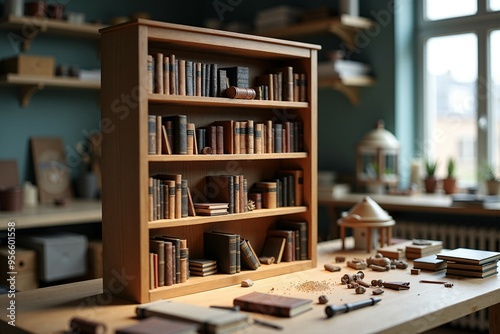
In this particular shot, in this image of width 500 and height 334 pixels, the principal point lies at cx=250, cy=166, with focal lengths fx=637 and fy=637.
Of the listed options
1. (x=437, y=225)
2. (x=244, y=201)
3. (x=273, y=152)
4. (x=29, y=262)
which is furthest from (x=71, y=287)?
(x=437, y=225)

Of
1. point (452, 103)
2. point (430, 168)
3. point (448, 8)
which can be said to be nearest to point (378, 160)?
point (430, 168)

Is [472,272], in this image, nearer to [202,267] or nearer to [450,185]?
[202,267]

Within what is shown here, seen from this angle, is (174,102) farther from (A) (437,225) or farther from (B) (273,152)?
(A) (437,225)

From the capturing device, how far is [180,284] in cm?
253

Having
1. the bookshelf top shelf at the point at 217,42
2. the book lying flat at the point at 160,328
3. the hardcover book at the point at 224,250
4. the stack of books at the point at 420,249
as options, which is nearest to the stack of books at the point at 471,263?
the stack of books at the point at 420,249

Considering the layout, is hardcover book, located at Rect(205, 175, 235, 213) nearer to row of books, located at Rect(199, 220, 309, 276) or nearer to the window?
row of books, located at Rect(199, 220, 309, 276)

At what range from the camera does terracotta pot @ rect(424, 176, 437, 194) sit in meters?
4.71

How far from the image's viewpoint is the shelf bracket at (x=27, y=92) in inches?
187

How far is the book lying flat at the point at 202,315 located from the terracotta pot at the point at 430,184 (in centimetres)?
290

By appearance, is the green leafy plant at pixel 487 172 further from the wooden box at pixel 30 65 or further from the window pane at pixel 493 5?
the wooden box at pixel 30 65

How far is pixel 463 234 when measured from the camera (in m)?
4.27

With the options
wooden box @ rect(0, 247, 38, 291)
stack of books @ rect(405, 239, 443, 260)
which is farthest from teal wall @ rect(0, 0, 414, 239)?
stack of books @ rect(405, 239, 443, 260)

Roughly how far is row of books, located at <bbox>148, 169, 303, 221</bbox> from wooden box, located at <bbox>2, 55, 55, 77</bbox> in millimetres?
2352

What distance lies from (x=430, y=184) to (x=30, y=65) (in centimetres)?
304
